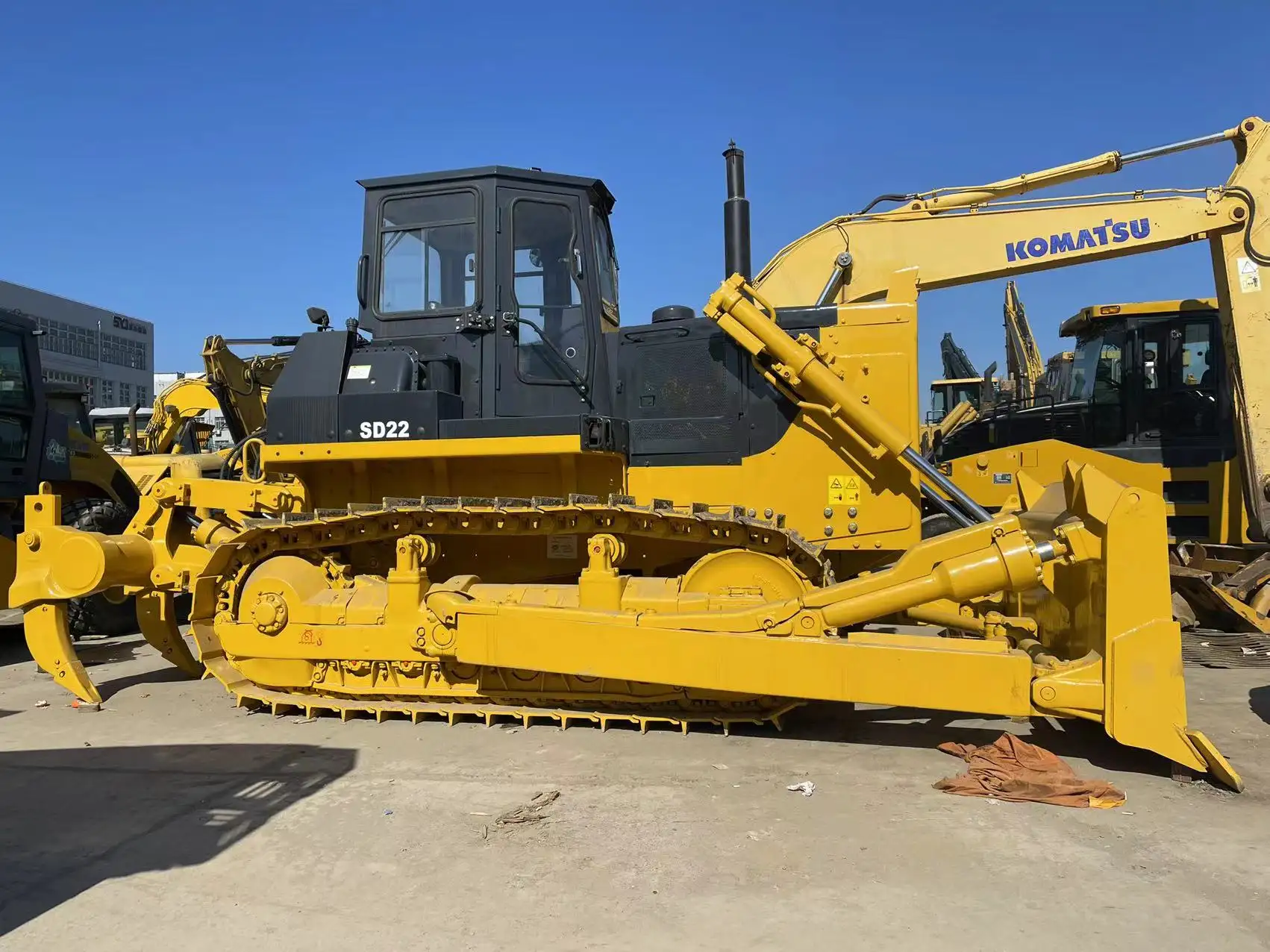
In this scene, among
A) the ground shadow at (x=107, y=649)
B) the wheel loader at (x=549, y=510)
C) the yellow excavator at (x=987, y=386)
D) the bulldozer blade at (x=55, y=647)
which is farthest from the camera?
the yellow excavator at (x=987, y=386)

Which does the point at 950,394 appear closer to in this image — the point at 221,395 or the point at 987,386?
the point at 987,386

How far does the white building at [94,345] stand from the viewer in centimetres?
4519

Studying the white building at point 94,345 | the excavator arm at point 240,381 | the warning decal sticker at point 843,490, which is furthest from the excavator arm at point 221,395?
the white building at point 94,345

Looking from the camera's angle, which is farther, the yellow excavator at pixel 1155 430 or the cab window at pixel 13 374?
the yellow excavator at pixel 1155 430

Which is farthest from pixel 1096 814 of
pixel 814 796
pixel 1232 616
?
pixel 1232 616

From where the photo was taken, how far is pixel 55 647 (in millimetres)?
5797

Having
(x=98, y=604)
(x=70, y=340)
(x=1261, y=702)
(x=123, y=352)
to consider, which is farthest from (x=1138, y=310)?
(x=123, y=352)

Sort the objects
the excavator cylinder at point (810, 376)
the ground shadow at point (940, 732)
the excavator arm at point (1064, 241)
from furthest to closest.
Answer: the excavator arm at point (1064, 241), the excavator cylinder at point (810, 376), the ground shadow at point (940, 732)

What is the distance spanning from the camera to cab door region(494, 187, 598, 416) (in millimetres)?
5652

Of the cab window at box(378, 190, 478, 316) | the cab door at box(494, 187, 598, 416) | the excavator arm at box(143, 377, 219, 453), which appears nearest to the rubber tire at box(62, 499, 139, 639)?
the excavator arm at box(143, 377, 219, 453)

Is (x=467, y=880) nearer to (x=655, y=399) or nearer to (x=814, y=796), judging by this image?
(x=814, y=796)

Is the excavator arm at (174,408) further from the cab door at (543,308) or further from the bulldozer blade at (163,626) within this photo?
the cab door at (543,308)

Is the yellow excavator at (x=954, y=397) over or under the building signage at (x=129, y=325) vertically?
under

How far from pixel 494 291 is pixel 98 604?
591cm
